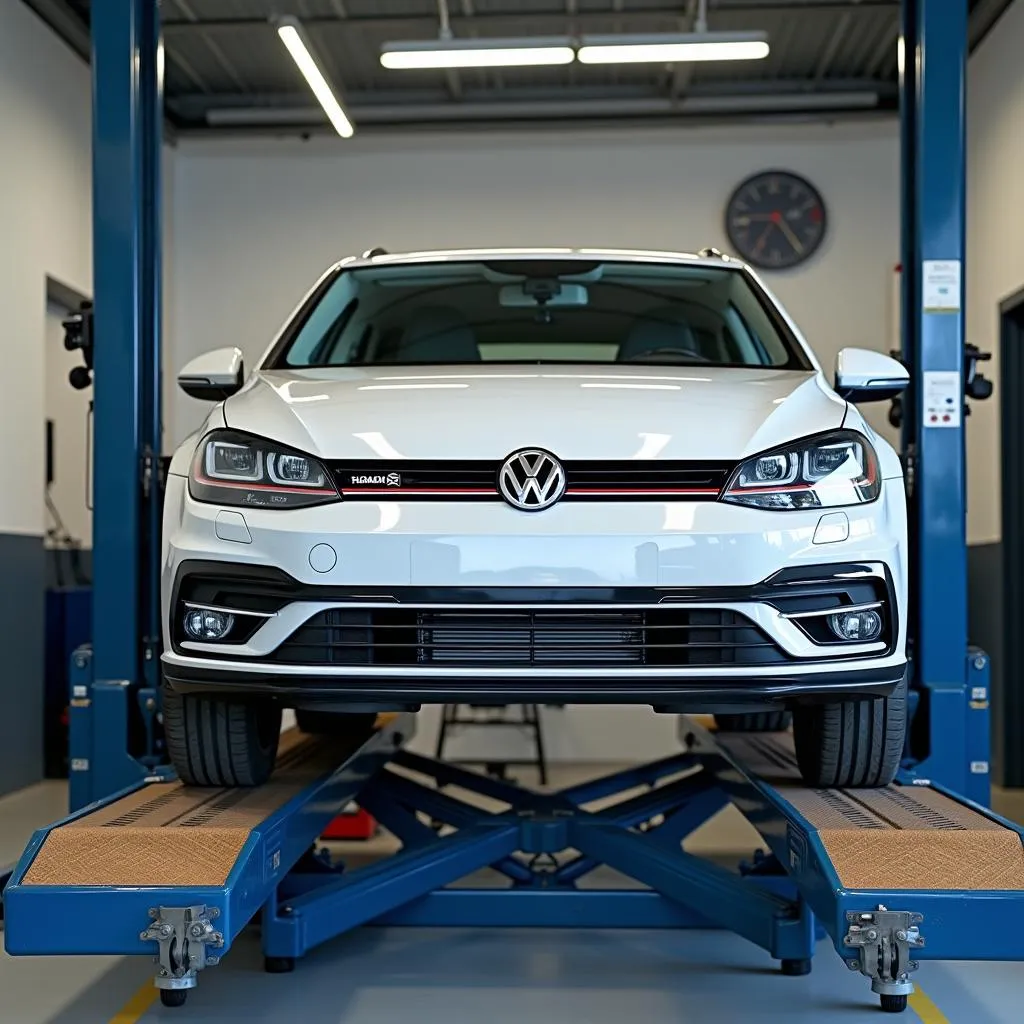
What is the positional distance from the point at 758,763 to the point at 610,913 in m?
0.61

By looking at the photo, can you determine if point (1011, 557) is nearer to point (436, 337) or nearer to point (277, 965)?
point (436, 337)

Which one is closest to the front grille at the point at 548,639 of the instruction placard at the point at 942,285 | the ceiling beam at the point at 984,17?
the instruction placard at the point at 942,285

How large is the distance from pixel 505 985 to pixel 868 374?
74.6 inches

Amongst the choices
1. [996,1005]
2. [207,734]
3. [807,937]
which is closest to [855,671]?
[807,937]

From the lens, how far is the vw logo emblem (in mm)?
2951

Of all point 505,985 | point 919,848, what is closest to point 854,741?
point 919,848

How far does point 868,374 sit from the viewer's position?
11.5 ft

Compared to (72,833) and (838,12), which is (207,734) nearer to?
(72,833)

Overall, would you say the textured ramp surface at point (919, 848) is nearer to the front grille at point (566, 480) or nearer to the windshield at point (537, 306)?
the front grille at point (566, 480)

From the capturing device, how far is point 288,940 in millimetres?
3488

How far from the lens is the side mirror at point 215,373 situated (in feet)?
11.8

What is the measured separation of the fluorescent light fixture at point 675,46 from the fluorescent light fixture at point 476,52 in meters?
0.13

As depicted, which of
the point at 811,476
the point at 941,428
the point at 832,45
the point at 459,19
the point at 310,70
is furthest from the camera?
the point at 832,45

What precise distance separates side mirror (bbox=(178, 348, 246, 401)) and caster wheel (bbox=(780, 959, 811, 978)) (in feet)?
7.17
